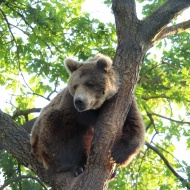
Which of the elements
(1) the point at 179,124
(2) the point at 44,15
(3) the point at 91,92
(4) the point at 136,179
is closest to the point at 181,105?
(1) the point at 179,124

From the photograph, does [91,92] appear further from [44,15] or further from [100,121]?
[44,15]

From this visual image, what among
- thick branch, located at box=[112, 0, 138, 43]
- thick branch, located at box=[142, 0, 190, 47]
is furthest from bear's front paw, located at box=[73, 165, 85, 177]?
thick branch, located at box=[142, 0, 190, 47]

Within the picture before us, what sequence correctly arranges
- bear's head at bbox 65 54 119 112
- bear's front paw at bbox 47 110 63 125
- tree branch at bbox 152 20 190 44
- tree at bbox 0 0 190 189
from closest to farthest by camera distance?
bear's head at bbox 65 54 119 112 < bear's front paw at bbox 47 110 63 125 < tree branch at bbox 152 20 190 44 < tree at bbox 0 0 190 189

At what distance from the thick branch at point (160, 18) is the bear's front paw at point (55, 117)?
1.66 m

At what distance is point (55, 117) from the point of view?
624 centimetres

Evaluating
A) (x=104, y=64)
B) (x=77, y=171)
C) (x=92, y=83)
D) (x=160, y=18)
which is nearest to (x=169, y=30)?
(x=160, y=18)

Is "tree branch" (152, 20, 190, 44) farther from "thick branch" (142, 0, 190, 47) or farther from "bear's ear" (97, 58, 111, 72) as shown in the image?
"bear's ear" (97, 58, 111, 72)

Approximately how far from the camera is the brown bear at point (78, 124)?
596 cm

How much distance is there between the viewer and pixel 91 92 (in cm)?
611

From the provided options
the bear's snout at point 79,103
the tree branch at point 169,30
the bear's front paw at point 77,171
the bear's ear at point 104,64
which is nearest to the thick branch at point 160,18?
the tree branch at point 169,30

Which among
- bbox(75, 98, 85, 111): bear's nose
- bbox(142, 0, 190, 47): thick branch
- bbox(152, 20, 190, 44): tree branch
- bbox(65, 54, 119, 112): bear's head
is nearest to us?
bbox(75, 98, 85, 111): bear's nose

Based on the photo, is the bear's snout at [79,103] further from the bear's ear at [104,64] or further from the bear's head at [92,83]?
the bear's ear at [104,64]

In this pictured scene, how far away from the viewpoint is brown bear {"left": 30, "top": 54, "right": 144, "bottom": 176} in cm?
596

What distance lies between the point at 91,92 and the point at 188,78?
3.95m
